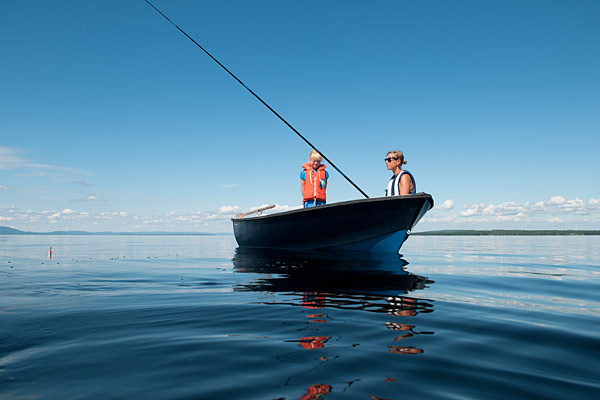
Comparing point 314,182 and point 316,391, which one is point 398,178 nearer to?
point 314,182

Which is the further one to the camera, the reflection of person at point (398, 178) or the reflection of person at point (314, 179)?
the reflection of person at point (314, 179)

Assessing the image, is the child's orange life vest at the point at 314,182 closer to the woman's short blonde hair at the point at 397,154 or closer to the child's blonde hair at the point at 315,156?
the child's blonde hair at the point at 315,156

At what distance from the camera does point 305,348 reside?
2021mm

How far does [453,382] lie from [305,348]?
82 cm

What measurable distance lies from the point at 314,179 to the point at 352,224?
87.1 inches

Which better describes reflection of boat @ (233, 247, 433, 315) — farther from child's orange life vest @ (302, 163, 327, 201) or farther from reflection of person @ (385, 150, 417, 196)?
child's orange life vest @ (302, 163, 327, 201)

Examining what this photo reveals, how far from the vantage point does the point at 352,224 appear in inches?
368

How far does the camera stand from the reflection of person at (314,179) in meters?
10.8

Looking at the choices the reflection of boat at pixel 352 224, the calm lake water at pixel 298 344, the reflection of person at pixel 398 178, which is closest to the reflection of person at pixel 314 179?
the reflection of boat at pixel 352 224

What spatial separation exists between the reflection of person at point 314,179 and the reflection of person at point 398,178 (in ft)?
7.39

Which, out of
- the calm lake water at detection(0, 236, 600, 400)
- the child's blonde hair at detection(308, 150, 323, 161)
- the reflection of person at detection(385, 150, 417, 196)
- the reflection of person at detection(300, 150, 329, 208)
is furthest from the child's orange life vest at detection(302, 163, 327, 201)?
the calm lake water at detection(0, 236, 600, 400)

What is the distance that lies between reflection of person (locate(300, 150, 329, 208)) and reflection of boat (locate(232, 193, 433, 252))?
119 centimetres

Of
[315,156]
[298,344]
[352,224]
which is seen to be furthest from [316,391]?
[315,156]

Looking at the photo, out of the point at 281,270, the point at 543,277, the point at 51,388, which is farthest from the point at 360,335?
the point at 543,277
